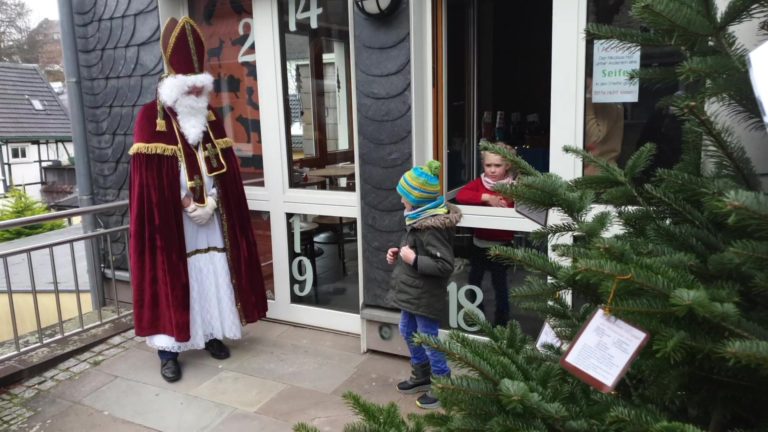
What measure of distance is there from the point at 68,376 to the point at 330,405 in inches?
75.9

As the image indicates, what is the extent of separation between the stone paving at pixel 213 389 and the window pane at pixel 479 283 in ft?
1.76

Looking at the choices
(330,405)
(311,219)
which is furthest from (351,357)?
(311,219)

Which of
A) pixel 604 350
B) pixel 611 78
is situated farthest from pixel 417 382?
pixel 604 350

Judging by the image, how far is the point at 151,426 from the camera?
326 cm

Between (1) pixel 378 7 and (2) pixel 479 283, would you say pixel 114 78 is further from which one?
(2) pixel 479 283

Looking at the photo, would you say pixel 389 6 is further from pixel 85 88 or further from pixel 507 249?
pixel 85 88

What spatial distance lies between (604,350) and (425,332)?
6.82 ft

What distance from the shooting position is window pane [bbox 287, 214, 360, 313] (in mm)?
4418

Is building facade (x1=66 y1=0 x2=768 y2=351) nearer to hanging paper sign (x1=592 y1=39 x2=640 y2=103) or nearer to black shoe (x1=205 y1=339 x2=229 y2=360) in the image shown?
hanging paper sign (x1=592 y1=39 x2=640 y2=103)

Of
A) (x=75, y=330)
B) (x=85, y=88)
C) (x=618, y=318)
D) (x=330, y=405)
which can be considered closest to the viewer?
(x=618, y=318)

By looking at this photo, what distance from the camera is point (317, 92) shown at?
4.40 meters

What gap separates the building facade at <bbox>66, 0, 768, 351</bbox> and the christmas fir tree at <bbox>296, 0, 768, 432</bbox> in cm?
170

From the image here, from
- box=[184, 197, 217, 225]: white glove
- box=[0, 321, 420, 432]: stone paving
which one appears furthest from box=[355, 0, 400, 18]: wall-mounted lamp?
box=[0, 321, 420, 432]: stone paving

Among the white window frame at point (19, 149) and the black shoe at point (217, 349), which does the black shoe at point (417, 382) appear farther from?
the white window frame at point (19, 149)
